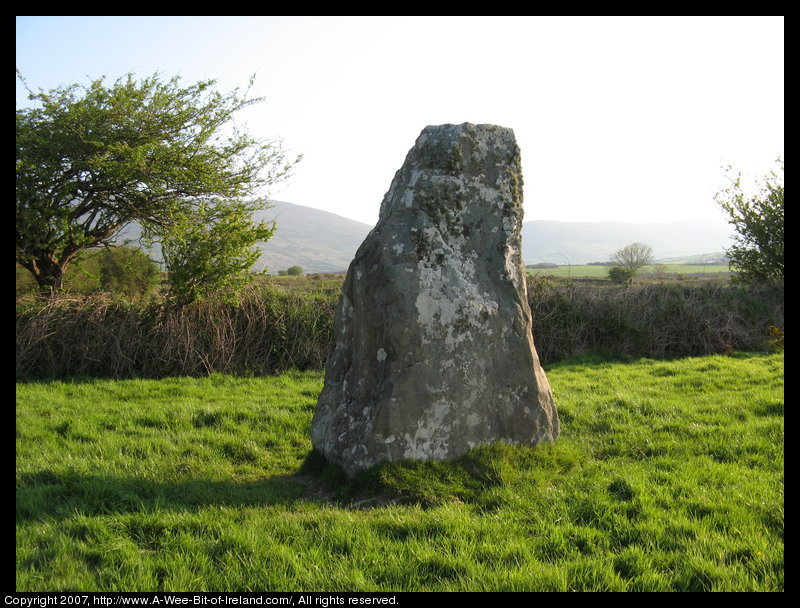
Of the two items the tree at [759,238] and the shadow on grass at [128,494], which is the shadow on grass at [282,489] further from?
the tree at [759,238]

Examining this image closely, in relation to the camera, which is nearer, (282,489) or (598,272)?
(282,489)

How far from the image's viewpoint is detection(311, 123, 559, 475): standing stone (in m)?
5.66

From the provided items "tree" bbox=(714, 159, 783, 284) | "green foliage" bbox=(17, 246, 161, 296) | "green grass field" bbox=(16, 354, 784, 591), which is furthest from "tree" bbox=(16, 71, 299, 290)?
"tree" bbox=(714, 159, 783, 284)

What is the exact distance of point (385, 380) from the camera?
570cm

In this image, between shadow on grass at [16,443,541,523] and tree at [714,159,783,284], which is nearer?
shadow on grass at [16,443,541,523]

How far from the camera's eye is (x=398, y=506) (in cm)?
502

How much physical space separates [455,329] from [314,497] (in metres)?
2.33

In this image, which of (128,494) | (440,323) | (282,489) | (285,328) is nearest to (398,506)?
(282,489)

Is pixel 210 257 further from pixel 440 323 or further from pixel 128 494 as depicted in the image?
pixel 440 323

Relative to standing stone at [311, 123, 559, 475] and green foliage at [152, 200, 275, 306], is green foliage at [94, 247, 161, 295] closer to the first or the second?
green foliage at [152, 200, 275, 306]

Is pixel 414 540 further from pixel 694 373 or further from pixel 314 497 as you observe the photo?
pixel 694 373

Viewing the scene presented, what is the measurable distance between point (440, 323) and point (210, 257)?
8.53m

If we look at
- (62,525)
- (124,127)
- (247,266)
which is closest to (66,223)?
(124,127)

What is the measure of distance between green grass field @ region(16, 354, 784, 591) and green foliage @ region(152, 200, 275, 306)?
4.30 m
